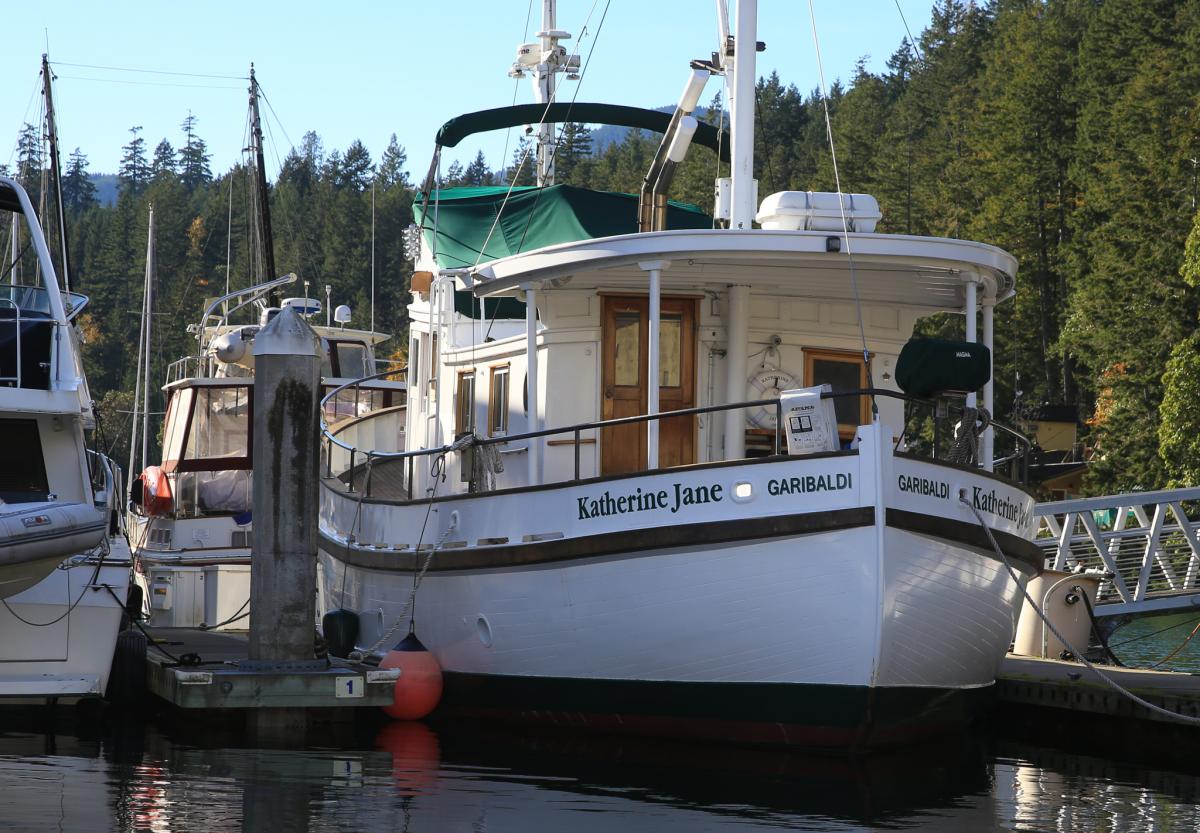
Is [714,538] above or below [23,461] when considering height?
below

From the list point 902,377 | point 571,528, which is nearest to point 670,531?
point 571,528

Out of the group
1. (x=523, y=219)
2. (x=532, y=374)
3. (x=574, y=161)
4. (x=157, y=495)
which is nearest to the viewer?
(x=532, y=374)

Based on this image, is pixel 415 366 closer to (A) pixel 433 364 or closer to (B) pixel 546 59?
(A) pixel 433 364

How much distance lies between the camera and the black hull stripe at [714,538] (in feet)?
35.8

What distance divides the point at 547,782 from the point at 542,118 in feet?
24.0

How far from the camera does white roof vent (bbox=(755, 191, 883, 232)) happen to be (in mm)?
12430

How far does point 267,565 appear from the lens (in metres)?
12.2

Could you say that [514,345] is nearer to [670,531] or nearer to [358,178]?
[670,531]

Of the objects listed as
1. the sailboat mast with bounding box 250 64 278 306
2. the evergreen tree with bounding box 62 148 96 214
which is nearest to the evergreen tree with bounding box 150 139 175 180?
the evergreen tree with bounding box 62 148 96 214

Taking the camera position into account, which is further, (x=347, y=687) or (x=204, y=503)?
(x=204, y=503)

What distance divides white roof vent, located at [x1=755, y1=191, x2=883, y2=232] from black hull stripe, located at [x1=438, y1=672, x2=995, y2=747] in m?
3.57

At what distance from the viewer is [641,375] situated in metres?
13.4

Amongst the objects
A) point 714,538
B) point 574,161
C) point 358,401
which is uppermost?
point 574,161

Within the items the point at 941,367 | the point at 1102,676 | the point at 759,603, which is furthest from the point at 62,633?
the point at 1102,676
